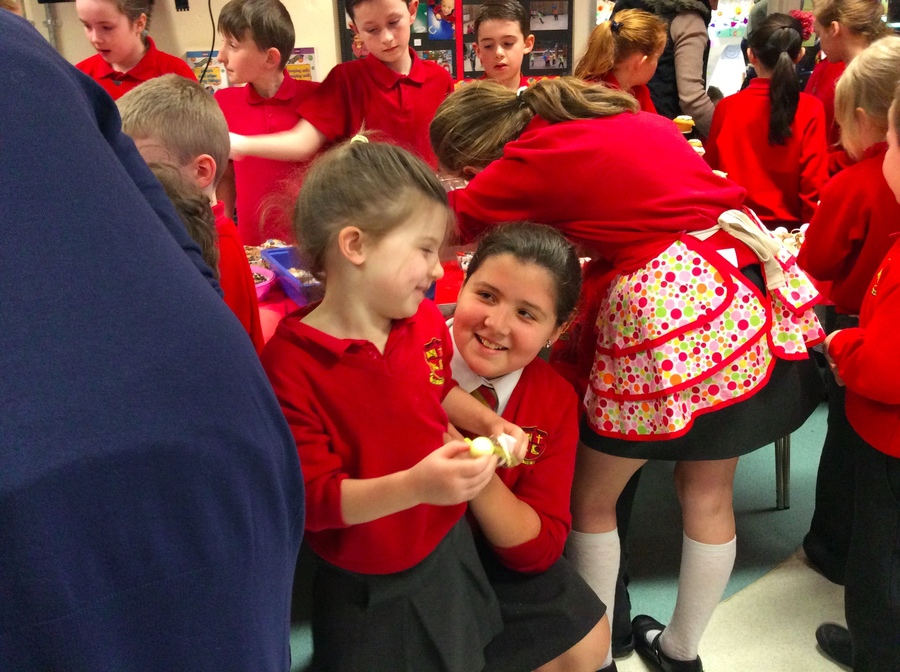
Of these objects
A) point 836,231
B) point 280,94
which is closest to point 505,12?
point 280,94

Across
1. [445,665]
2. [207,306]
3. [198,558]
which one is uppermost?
[207,306]

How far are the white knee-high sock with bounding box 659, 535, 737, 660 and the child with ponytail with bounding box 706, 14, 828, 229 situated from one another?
164 cm

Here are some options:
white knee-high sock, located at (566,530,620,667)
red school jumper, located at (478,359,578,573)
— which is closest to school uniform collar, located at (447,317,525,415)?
red school jumper, located at (478,359,578,573)

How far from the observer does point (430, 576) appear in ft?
3.49

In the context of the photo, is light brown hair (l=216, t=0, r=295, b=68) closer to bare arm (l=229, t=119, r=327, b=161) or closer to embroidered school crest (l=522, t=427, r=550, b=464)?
bare arm (l=229, t=119, r=327, b=161)

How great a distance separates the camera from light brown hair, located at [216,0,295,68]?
222cm

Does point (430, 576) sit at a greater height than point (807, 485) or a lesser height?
greater

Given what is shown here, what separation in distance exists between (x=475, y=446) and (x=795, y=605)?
141 centimetres

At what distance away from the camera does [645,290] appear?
4.41 feet

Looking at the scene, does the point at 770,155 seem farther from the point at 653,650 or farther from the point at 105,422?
the point at 105,422

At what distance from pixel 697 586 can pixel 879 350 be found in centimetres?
62

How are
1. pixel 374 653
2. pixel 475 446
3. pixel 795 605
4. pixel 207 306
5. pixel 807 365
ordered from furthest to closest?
1. pixel 795 605
2. pixel 807 365
3. pixel 374 653
4. pixel 475 446
5. pixel 207 306

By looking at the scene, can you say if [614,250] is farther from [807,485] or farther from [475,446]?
[807,485]

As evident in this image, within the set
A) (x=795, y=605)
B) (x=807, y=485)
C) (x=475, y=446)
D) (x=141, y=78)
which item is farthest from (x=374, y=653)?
(x=141, y=78)
